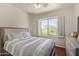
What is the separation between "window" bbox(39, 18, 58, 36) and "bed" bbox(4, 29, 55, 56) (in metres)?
0.10

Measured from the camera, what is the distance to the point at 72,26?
4.89ft

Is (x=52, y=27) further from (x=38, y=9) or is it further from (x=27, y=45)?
(x=27, y=45)

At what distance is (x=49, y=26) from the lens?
1557mm

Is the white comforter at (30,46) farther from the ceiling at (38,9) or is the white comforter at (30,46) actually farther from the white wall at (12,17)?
the ceiling at (38,9)

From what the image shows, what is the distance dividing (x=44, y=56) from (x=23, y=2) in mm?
725

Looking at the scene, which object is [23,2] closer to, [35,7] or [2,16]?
[35,7]

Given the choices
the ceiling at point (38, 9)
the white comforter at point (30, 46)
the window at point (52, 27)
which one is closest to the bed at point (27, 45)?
the white comforter at point (30, 46)

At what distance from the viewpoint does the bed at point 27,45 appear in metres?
1.44

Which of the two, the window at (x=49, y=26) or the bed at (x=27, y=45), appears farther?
the window at (x=49, y=26)

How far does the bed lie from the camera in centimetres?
144

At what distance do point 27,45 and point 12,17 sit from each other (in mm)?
418

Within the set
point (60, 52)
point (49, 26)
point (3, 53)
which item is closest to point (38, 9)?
point (49, 26)

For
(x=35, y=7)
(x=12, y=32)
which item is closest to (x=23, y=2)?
(x=35, y=7)

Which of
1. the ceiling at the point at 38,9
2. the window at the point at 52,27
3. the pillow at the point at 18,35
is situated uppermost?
the ceiling at the point at 38,9
